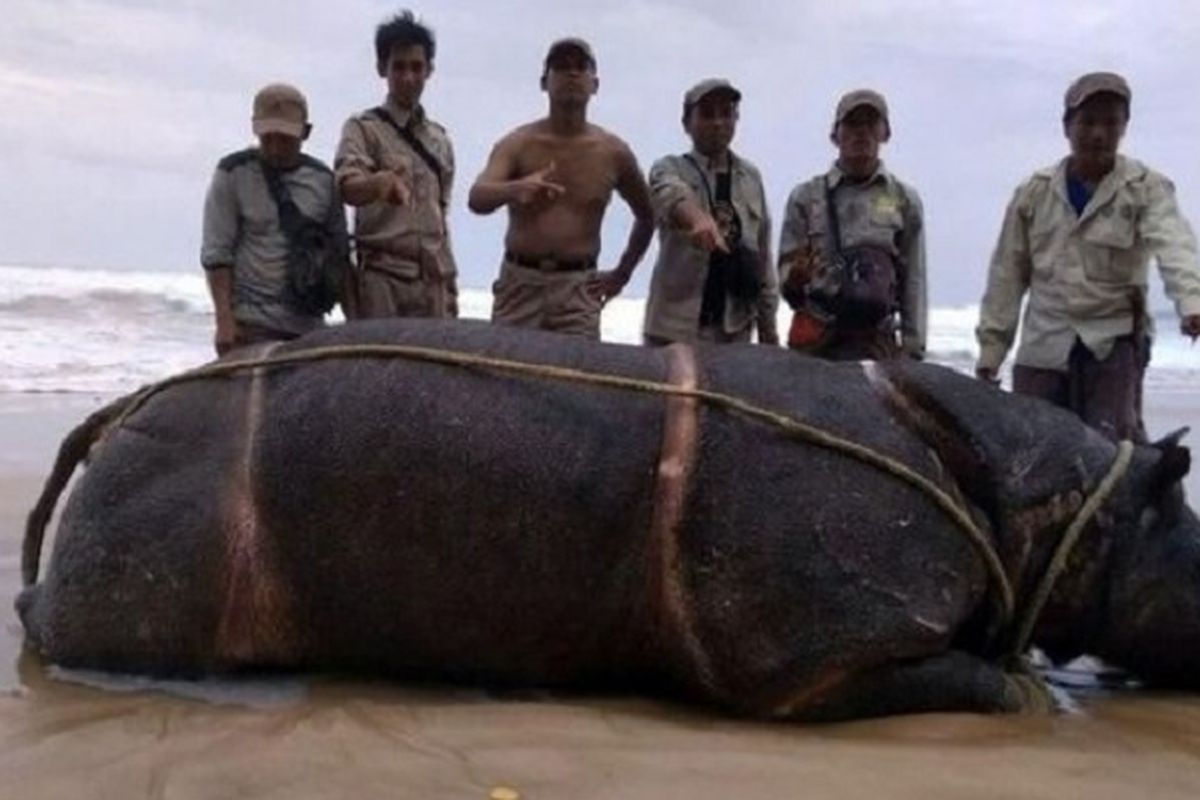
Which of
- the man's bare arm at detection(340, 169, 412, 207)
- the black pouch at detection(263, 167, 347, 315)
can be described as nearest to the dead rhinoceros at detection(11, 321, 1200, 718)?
the man's bare arm at detection(340, 169, 412, 207)

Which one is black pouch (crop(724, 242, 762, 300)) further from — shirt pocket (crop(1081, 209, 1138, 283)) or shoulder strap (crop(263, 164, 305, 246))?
shoulder strap (crop(263, 164, 305, 246))

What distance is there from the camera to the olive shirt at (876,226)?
7074 millimetres

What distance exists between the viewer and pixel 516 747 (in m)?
3.75

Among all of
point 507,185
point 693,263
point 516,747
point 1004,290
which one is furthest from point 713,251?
point 516,747

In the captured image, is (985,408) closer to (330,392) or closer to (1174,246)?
(330,392)

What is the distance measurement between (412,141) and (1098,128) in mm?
2862

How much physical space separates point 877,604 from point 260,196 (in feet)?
12.0

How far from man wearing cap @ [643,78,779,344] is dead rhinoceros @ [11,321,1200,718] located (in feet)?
9.74

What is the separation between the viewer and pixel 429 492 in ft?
13.5

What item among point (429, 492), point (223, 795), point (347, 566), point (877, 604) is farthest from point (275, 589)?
point (877, 604)

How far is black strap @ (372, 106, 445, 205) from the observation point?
7.18m

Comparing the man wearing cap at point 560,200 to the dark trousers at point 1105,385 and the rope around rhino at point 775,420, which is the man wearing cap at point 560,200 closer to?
the dark trousers at point 1105,385

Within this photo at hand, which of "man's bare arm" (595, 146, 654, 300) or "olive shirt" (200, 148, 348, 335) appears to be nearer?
"olive shirt" (200, 148, 348, 335)

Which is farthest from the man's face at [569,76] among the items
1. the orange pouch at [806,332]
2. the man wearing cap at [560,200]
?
the orange pouch at [806,332]
